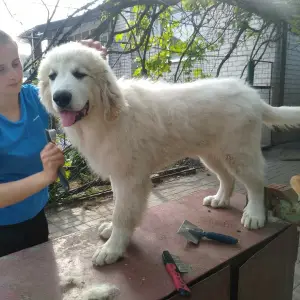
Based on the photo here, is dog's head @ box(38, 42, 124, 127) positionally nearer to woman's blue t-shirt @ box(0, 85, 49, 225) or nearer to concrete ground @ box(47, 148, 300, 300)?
woman's blue t-shirt @ box(0, 85, 49, 225)

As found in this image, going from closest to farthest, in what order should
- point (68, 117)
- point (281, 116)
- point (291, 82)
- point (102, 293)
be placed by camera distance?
1. point (102, 293)
2. point (68, 117)
3. point (281, 116)
4. point (291, 82)

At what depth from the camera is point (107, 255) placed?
200 centimetres

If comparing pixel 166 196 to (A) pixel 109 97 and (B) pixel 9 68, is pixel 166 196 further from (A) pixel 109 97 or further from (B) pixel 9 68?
(B) pixel 9 68

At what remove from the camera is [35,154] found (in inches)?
85.8

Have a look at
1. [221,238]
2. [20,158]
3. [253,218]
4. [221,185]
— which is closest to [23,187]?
[20,158]

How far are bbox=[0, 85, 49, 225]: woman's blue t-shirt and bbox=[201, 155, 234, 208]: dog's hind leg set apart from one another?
1.53m

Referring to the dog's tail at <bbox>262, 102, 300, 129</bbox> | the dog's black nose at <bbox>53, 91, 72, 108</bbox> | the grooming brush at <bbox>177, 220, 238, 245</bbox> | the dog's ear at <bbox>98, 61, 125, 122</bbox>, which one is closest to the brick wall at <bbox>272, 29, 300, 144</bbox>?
the dog's tail at <bbox>262, 102, 300, 129</bbox>

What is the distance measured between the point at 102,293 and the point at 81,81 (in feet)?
3.99

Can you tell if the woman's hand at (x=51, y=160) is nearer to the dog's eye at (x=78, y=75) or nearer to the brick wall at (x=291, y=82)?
the dog's eye at (x=78, y=75)

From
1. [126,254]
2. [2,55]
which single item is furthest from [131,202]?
[2,55]

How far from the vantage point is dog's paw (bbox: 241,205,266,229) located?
2.45 m

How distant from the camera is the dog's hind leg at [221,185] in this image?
9.69 feet

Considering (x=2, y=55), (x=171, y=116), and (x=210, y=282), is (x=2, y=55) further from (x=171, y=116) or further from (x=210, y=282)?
(x=210, y=282)

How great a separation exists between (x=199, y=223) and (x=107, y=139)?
1.10 meters
